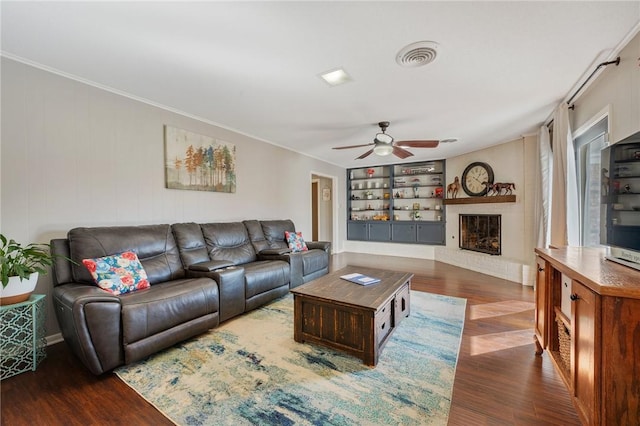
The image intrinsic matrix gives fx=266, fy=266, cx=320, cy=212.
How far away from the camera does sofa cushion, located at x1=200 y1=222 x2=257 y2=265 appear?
3.32m

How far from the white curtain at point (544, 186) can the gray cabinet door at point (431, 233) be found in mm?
2484

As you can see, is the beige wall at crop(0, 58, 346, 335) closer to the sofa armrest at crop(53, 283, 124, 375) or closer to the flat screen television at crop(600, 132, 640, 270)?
the sofa armrest at crop(53, 283, 124, 375)

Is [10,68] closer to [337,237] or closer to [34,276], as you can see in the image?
[34,276]

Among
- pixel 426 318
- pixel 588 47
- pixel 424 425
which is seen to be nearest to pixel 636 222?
pixel 588 47

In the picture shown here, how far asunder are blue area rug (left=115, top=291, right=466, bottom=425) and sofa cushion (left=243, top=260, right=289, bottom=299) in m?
0.46

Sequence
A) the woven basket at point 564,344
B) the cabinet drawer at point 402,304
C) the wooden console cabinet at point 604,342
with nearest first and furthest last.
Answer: the wooden console cabinet at point 604,342 → the woven basket at point 564,344 → the cabinet drawer at point 402,304

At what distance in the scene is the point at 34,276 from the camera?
1908mm

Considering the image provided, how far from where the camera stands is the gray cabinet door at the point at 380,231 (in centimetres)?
699

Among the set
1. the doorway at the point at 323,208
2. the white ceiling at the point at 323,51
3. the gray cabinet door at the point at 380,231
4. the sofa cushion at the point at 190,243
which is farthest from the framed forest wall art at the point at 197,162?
the gray cabinet door at the point at 380,231

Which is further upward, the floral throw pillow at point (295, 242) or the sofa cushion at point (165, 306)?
the floral throw pillow at point (295, 242)

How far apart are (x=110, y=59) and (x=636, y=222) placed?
3.65 m

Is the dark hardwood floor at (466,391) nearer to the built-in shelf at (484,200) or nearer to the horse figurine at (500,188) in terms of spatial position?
the built-in shelf at (484,200)

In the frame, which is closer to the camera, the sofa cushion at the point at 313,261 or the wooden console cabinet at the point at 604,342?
the wooden console cabinet at the point at 604,342

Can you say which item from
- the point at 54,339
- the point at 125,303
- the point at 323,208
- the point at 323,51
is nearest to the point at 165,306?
the point at 125,303
